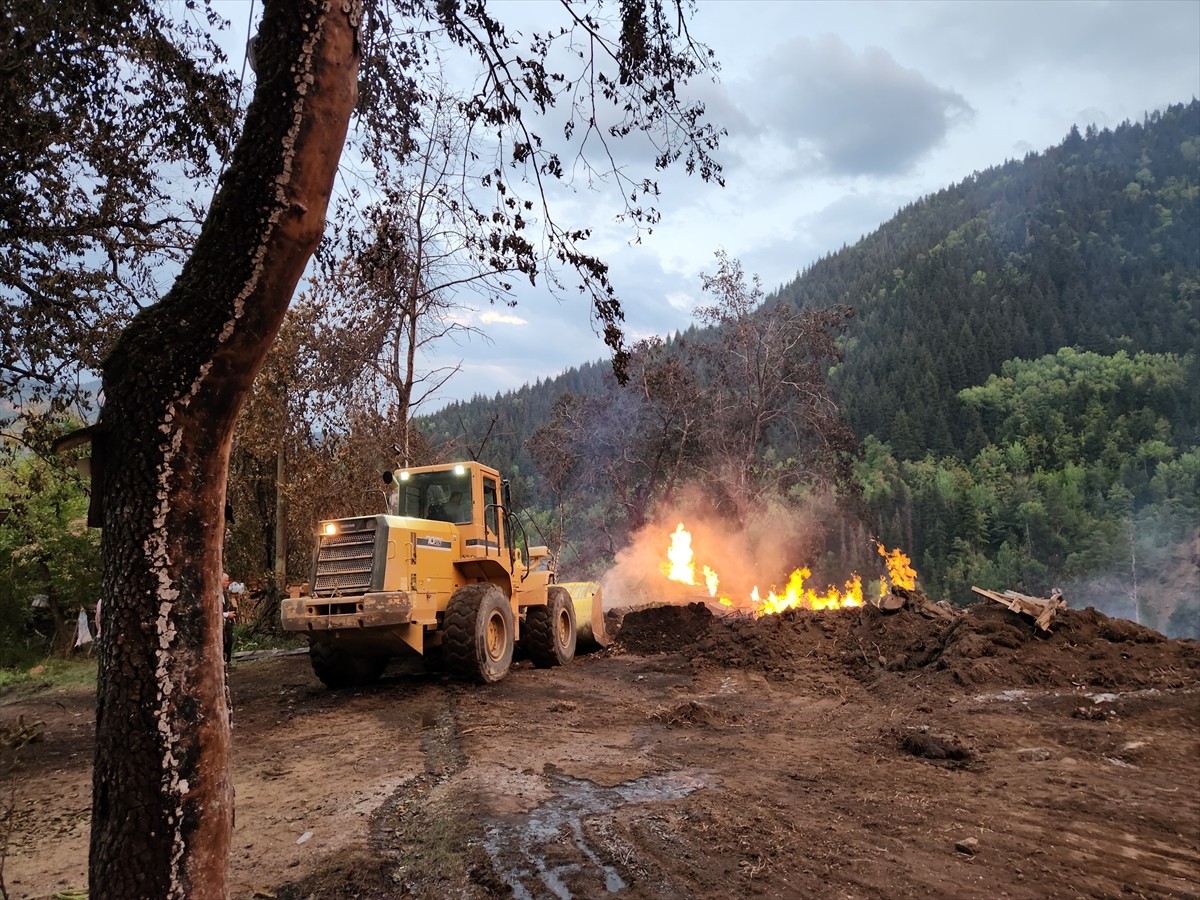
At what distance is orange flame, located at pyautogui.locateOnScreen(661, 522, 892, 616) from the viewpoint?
18406mm

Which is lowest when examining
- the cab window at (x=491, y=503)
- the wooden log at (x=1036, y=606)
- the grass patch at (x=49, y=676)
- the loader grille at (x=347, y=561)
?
the grass patch at (x=49, y=676)

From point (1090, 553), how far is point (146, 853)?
2565 inches

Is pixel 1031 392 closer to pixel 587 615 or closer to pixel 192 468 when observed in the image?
pixel 587 615

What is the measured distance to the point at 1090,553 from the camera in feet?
183

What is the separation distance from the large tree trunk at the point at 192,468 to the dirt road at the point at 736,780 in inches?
71.1

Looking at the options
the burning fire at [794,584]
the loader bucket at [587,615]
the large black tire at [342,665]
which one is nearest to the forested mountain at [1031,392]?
the burning fire at [794,584]

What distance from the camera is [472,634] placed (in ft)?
34.8

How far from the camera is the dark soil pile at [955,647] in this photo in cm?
1005

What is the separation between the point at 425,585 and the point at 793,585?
12910mm

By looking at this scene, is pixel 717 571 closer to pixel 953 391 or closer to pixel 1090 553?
pixel 1090 553

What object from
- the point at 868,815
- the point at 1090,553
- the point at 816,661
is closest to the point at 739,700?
the point at 816,661

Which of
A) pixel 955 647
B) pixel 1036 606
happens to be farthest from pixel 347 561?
pixel 1036 606

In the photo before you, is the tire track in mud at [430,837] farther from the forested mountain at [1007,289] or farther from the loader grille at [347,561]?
the forested mountain at [1007,289]

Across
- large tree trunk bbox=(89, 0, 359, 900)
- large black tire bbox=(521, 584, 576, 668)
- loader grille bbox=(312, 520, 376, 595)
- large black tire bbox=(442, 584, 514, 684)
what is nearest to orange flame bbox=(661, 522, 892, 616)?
large black tire bbox=(521, 584, 576, 668)
